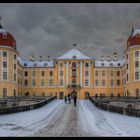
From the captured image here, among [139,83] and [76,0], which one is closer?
[76,0]

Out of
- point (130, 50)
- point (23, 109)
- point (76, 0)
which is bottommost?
point (23, 109)

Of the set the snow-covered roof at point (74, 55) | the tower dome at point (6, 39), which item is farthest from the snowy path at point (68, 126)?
the snow-covered roof at point (74, 55)

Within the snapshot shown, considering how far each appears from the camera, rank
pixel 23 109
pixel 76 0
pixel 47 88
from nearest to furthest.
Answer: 1. pixel 76 0
2. pixel 23 109
3. pixel 47 88

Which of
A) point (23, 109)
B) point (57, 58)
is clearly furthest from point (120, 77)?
point (23, 109)

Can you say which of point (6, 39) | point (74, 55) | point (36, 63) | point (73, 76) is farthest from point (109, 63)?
point (6, 39)

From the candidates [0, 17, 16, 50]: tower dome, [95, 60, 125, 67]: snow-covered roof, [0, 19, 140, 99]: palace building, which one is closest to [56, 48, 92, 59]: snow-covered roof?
[0, 19, 140, 99]: palace building

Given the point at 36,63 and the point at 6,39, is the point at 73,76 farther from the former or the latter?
the point at 6,39

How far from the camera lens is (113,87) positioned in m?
93.8

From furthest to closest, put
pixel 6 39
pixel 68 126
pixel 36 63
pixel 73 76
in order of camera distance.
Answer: pixel 36 63 → pixel 73 76 → pixel 6 39 → pixel 68 126

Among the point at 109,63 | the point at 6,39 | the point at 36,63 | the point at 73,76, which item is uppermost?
the point at 6,39

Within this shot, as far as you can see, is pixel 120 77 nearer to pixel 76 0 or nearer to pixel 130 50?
pixel 130 50

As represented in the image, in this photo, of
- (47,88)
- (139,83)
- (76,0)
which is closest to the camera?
(76,0)

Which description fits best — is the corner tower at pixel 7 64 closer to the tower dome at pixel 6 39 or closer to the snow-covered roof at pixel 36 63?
the tower dome at pixel 6 39

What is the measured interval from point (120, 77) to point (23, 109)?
6266 cm
